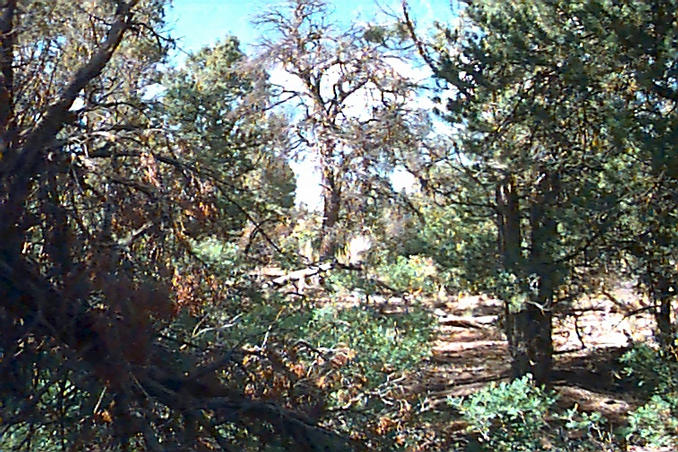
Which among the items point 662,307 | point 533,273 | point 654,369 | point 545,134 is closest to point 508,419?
point 654,369

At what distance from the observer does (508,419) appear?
8.41 metres

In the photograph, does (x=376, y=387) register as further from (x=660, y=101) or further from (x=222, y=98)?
(x=222, y=98)

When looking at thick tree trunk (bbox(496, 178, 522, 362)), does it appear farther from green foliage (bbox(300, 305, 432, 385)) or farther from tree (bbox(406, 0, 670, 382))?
green foliage (bbox(300, 305, 432, 385))

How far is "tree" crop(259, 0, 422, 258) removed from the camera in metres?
12.9

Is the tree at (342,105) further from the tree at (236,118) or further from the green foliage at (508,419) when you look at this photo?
the green foliage at (508,419)

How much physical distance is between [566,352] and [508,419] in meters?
4.58

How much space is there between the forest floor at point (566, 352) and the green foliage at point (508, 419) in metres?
0.95

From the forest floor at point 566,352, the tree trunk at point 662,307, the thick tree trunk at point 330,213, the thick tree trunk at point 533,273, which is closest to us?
the tree trunk at point 662,307

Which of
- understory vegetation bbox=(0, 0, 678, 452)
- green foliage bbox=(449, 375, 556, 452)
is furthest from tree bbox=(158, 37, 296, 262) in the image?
green foliage bbox=(449, 375, 556, 452)

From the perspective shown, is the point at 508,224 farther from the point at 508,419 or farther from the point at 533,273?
the point at 508,419

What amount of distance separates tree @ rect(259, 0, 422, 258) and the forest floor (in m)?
2.30

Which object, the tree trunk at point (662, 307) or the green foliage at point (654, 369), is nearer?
the green foliage at point (654, 369)

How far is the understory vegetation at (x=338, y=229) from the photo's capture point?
556cm

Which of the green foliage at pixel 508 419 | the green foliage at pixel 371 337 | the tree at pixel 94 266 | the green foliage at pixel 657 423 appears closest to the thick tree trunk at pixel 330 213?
the green foliage at pixel 371 337
